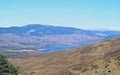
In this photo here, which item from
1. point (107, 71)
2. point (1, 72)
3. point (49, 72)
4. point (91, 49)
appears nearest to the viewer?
point (1, 72)

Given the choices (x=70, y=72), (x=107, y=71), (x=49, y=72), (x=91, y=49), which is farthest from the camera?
(x=91, y=49)

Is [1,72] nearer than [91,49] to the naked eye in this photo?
Yes

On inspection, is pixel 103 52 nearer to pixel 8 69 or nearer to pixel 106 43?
pixel 106 43

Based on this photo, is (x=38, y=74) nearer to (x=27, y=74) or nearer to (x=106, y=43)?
(x=27, y=74)

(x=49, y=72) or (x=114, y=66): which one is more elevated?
(x=114, y=66)

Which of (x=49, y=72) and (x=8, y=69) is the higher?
(x=8, y=69)

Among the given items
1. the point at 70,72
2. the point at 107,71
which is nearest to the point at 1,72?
the point at 107,71

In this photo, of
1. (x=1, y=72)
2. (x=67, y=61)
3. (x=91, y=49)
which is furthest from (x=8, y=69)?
(x=91, y=49)

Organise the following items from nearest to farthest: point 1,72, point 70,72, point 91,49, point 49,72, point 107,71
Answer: point 1,72, point 107,71, point 70,72, point 49,72, point 91,49

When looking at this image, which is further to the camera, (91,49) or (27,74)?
(91,49)
